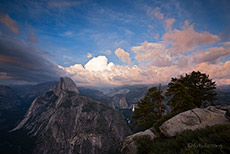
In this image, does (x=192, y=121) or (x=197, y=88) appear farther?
(x=197, y=88)

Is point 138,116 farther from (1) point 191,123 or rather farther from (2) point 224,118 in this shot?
(2) point 224,118

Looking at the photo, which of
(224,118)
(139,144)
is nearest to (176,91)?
(224,118)

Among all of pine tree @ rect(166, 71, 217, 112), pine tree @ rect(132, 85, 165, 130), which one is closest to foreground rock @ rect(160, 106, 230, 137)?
pine tree @ rect(166, 71, 217, 112)

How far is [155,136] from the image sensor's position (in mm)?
15898

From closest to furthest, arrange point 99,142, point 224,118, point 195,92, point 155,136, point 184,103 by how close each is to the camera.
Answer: point 224,118, point 155,136, point 184,103, point 195,92, point 99,142

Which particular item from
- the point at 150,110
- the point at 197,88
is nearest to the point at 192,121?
the point at 150,110

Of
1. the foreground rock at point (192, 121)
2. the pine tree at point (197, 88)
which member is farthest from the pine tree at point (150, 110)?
the foreground rock at point (192, 121)

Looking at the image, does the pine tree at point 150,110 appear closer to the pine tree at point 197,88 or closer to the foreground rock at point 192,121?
the pine tree at point 197,88

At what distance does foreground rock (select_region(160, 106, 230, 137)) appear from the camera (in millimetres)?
14125

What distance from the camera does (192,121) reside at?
581 inches

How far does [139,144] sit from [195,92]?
25.3 metres

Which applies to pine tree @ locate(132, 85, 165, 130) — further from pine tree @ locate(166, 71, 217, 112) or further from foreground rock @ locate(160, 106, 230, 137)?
foreground rock @ locate(160, 106, 230, 137)

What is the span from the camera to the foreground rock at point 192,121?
556 inches

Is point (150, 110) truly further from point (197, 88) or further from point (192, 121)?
point (197, 88)
